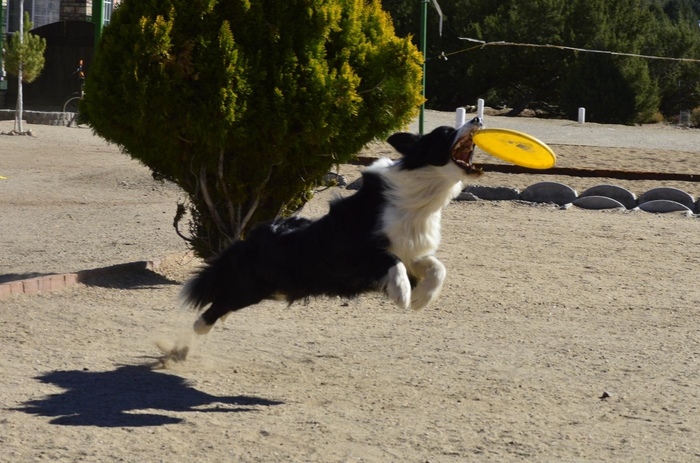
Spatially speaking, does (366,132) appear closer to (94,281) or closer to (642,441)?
(94,281)

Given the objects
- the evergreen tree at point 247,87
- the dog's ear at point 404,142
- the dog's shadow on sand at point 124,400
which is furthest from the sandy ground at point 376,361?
the dog's ear at point 404,142

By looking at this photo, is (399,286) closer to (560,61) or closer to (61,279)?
(61,279)

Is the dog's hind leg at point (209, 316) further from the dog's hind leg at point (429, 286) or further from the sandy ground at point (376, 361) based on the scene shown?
the dog's hind leg at point (429, 286)

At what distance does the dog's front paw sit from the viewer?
632 centimetres

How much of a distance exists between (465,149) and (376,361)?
1.61 metres

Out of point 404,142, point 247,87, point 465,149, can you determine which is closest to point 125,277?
point 247,87

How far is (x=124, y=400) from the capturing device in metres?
6.16

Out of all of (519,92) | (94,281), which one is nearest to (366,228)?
(94,281)

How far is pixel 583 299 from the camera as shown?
9.64 metres

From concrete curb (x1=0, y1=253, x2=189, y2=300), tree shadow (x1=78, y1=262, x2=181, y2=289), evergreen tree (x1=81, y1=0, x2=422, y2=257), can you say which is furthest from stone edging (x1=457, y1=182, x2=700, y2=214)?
tree shadow (x1=78, y1=262, x2=181, y2=289)

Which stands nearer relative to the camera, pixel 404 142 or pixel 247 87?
pixel 404 142

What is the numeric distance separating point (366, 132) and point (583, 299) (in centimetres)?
240

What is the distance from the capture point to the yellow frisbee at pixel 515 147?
678 centimetres

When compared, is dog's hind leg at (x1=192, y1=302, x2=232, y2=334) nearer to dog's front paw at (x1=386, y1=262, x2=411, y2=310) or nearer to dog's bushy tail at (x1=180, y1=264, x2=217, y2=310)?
dog's bushy tail at (x1=180, y1=264, x2=217, y2=310)
